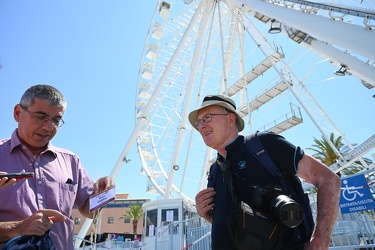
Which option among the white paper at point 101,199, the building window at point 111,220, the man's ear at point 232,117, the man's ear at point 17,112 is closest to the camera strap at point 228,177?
the man's ear at point 232,117

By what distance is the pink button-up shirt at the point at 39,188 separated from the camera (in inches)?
74.0

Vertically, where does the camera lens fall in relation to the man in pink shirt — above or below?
below

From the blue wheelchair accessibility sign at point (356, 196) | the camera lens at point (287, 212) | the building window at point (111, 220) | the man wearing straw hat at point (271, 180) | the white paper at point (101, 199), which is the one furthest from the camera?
the building window at point (111, 220)

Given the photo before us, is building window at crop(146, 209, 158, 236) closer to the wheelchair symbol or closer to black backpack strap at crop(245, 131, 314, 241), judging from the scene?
the wheelchair symbol

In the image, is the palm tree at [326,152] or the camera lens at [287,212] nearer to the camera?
the camera lens at [287,212]

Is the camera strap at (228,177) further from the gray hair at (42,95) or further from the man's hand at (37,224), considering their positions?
the gray hair at (42,95)

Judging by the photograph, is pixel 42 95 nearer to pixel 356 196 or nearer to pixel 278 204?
pixel 278 204

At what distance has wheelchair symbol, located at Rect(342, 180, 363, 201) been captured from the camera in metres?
6.24

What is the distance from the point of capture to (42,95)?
2.24 m

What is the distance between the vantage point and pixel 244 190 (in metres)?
1.98

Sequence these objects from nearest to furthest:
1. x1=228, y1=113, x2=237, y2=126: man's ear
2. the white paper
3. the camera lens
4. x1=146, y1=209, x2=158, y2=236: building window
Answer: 1. the camera lens
2. the white paper
3. x1=228, y1=113, x2=237, y2=126: man's ear
4. x1=146, y1=209, x2=158, y2=236: building window

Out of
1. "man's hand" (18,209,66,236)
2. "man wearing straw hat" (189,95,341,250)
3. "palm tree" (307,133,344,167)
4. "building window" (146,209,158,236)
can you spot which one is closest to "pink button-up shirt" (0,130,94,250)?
"man's hand" (18,209,66,236)

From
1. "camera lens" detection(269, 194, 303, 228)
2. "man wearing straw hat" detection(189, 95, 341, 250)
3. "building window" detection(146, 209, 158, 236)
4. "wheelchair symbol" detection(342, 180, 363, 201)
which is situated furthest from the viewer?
"building window" detection(146, 209, 158, 236)

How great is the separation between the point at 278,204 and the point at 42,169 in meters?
1.54
